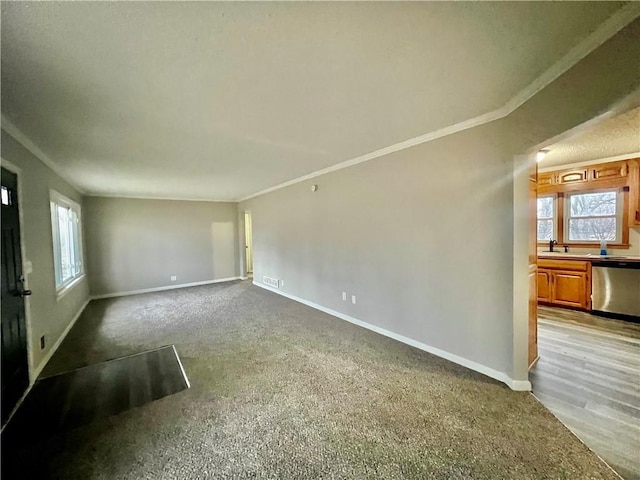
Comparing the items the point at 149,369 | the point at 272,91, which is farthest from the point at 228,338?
the point at 272,91

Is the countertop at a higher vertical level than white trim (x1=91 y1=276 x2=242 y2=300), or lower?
higher

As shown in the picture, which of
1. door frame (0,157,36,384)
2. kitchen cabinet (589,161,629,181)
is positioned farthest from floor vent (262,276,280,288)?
kitchen cabinet (589,161,629,181)

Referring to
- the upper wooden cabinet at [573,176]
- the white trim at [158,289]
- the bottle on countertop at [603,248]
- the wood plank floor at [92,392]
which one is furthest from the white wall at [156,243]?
the bottle on countertop at [603,248]

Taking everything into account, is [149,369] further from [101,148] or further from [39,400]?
[101,148]

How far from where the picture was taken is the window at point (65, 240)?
3.78m

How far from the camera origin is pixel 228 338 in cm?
346

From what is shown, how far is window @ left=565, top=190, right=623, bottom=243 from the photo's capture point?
4143 millimetres

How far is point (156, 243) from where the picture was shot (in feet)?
21.5

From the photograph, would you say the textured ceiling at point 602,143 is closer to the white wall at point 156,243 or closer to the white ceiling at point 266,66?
the white ceiling at point 266,66

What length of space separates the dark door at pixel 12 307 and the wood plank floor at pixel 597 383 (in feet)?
13.5

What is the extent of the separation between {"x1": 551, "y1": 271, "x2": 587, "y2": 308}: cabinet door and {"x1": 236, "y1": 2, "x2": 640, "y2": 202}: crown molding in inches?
137

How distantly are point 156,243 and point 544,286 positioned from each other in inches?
321

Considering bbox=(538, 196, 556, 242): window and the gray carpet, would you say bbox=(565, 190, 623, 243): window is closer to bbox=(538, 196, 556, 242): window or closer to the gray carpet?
bbox=(538, 196, 556, 242): window

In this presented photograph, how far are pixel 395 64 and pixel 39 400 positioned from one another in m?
3.77
